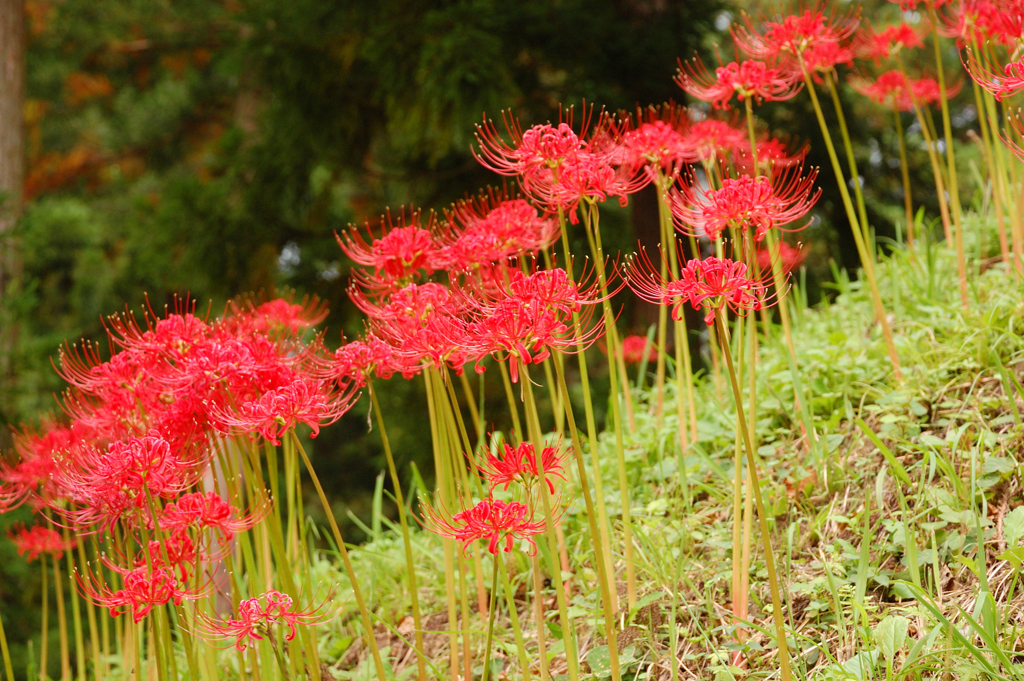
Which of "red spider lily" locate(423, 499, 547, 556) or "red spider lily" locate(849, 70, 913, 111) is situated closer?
"red spider lily" locate(423, 499, 547, 556)

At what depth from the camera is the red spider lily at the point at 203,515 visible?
2.06 m

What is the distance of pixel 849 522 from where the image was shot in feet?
8.07

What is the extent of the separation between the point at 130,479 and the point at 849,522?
6.92 feet

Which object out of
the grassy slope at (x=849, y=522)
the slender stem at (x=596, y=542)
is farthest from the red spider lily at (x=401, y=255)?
the grassy slope at (x=849, y=522)

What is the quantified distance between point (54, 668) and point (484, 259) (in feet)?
15.7

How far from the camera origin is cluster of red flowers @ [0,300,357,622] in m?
1.89

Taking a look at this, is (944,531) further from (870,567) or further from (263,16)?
(263,16)

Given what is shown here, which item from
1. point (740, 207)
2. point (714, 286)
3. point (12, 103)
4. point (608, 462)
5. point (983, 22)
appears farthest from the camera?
point (12, 103)

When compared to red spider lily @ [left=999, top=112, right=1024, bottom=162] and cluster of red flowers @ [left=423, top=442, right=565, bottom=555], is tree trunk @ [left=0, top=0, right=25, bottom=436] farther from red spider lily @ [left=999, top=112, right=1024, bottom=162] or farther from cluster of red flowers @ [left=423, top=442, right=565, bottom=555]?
red spider lily @ [left=999, top=112, right=1024, bottom=162]

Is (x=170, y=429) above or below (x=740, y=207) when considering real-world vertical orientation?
below

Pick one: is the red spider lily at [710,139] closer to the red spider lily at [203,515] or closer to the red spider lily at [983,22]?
the red spider lily at [983,22]

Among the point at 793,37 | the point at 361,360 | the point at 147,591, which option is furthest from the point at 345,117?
the point at 147,591

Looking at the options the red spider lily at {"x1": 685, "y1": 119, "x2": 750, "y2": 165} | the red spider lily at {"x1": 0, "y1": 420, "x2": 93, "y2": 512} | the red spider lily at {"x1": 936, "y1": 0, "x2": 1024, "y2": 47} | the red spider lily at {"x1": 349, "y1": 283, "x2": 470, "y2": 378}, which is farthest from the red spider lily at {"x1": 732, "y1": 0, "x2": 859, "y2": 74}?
the red spider lily at {"x1": 0, "y1": 420, "x2": 93, "y2": 512}

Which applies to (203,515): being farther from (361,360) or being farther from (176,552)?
(361,360)
